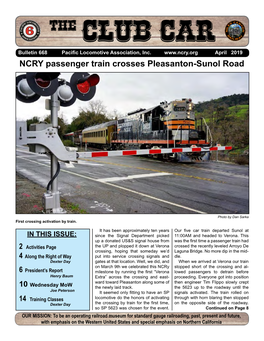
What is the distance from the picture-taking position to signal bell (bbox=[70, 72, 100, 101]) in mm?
4037

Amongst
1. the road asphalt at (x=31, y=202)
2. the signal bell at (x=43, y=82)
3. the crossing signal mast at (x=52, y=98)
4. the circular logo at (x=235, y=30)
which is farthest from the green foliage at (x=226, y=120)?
the signal bell at (x=43, y=82)

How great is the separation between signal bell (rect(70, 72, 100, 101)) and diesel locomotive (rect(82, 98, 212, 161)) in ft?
25.4

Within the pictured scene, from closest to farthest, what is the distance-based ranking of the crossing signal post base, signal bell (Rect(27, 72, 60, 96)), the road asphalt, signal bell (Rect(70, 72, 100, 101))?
1. signal bell (Rect(27, 72, 60, 96))
2. signal bell (Rect(70, 72, 100, 101))
3. the crossing signal post base
4. the road asphalt

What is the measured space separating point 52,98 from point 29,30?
1132 mm

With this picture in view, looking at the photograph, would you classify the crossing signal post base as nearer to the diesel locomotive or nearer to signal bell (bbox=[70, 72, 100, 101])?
signal bell (bbox=[70, 72, 100, 101])

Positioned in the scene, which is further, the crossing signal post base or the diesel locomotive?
the diesel locomotive

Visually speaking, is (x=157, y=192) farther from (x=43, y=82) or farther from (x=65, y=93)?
(x=43, y=82)

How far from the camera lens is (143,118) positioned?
15922mm

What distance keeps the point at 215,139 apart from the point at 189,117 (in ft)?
21.0

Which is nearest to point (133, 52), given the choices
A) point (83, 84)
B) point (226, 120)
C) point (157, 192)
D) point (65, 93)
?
point (83, 84)

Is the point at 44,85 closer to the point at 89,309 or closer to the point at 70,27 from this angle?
the point at 70,27

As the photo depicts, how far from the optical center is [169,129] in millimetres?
13320

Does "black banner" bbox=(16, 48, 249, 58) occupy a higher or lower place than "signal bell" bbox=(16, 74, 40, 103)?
higher

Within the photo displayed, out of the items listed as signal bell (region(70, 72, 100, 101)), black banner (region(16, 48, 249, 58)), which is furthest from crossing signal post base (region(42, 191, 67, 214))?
black banner (region(16, 48, 249, 58))
